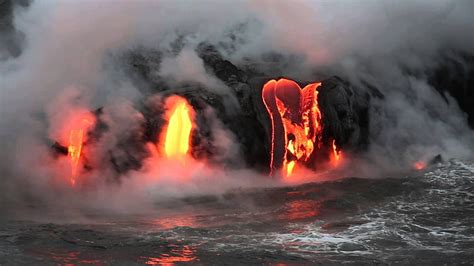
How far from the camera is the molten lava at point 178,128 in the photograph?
339 inches

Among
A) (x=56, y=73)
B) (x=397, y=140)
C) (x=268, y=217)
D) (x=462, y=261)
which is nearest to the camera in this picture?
(x=462, y=261)

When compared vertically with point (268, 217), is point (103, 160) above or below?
above

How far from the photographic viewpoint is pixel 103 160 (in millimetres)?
8266

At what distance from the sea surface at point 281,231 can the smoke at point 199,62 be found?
1.26m

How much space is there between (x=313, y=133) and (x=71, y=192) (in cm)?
386

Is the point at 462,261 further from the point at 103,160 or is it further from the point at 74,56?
the point at 74,56

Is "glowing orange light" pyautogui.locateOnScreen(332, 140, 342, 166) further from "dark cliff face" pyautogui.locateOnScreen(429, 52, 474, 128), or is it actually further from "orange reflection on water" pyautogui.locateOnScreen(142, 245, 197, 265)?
"orange reflection on water" pyautogui.locateOnScreen(142, 245, 197, 265)

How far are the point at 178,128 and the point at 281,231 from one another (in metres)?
3.31

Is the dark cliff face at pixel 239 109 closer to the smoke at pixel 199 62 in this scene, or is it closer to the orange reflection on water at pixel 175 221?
the smoke at pixel 199 62

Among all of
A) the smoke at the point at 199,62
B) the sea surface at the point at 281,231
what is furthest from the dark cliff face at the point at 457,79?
→ the sea surface at the point at 281,231

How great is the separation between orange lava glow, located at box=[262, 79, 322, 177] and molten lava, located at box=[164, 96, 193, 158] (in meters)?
1.35

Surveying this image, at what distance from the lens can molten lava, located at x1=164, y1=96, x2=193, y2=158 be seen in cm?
861

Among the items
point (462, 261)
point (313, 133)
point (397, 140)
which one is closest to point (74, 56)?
point (313, 133)

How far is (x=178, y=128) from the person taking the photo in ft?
28.7
